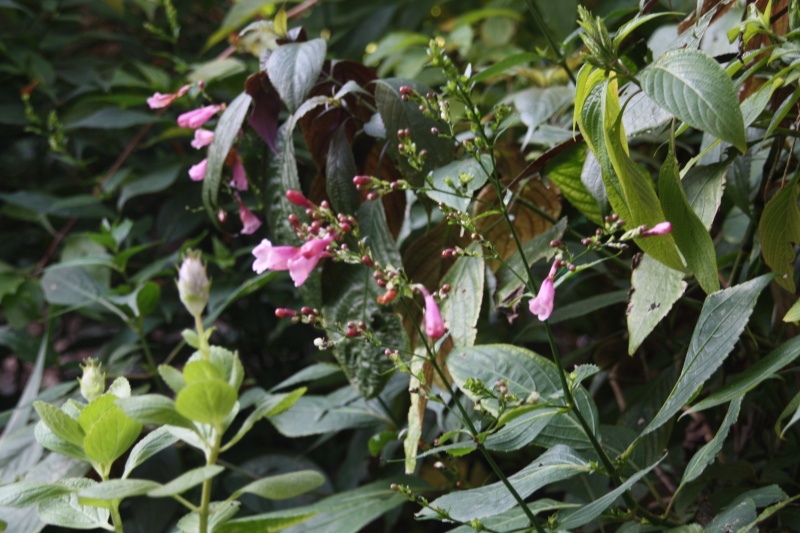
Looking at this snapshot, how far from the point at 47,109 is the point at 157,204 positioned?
0.27m

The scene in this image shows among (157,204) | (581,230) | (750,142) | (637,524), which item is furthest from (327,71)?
(157,204)

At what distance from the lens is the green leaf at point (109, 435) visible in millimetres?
449

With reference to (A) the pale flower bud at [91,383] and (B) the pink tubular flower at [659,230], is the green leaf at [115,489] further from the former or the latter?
(B) the pink tubular flower at [659,230]

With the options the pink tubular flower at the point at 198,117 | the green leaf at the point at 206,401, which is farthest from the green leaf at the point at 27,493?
the pink tubular flower at the point at 198,117

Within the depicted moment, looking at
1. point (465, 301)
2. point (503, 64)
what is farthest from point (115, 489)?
point (503, 64)

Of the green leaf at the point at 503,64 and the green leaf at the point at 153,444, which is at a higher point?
the green leaf at the point at 503,64

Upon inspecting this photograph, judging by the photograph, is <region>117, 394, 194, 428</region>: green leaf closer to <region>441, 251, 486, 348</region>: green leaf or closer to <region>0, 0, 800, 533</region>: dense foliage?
<region>0, 0, 800, 533</region>: dense foliage

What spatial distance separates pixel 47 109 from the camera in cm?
A: 149

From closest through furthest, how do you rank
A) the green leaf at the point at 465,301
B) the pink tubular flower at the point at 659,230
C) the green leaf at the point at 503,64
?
the pink tubular flower at the point at 659,230 < the green leaf at the point at 465,301 < the green leaf at the point at 503,64

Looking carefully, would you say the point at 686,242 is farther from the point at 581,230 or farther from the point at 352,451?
the point at 352,451

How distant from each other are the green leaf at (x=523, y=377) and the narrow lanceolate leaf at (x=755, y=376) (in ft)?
0.30

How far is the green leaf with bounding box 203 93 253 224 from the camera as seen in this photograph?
2.53ft

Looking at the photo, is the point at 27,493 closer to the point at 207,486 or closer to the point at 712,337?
the point at 207,486

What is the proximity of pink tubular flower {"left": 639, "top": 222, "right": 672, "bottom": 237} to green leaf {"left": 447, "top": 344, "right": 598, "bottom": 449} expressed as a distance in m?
0.14
